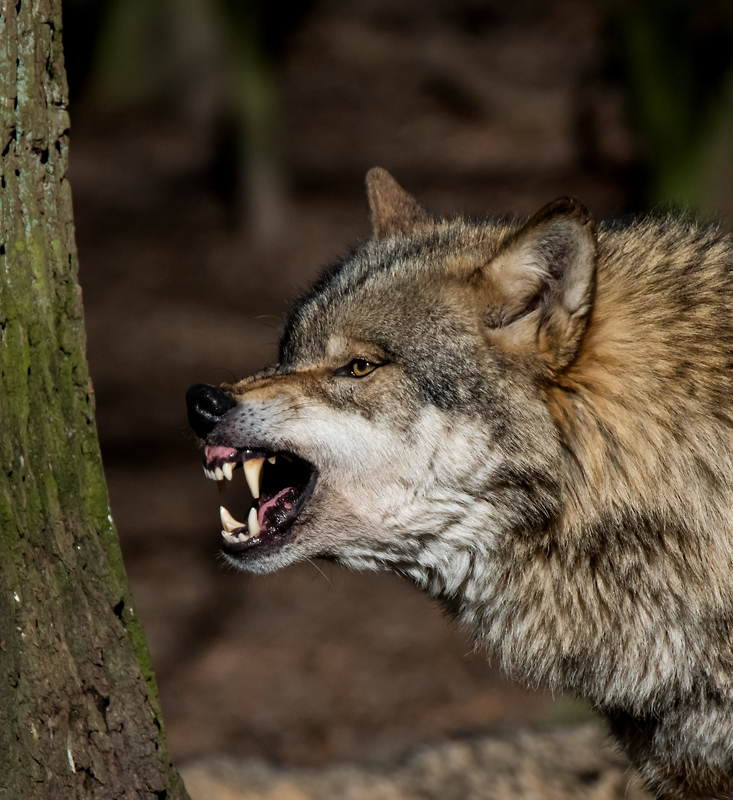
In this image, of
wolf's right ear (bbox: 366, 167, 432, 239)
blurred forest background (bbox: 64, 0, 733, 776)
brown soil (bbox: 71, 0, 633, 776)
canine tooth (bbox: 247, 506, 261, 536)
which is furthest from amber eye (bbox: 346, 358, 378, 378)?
brown soil (bbox: 71, 0, 633, 776)

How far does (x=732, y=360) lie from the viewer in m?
3.06

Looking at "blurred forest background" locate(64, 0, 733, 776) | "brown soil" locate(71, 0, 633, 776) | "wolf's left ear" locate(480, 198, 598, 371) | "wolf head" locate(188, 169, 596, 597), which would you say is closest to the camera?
"wolf's left ear" locate(480, 198, 598, 371)

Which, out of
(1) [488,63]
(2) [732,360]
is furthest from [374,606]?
(1) [488,63]

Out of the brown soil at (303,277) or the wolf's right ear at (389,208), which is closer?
the wolf's right ear at (389,208)

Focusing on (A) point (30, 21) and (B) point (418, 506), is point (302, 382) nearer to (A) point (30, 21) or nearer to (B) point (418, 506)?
(B) point (418, 506)

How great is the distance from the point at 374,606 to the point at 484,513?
6.02 m

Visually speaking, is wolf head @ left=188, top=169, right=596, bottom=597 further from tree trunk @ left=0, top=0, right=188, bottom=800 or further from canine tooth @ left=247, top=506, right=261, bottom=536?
tree trunk @ left=0, top=0, right=188, bottom=800

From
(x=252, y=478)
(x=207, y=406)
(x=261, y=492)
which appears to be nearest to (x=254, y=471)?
(x=252, y=478)

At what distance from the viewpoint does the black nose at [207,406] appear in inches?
125

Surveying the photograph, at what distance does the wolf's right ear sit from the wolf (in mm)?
607

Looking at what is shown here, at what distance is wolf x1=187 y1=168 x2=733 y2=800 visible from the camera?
3.01m

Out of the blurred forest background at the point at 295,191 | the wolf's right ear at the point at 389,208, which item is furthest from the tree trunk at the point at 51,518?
the blurred forest background at the point at 295,191

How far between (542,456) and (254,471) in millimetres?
1046

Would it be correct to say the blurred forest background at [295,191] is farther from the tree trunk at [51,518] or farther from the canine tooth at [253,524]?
the tree trunk at [51,518]
